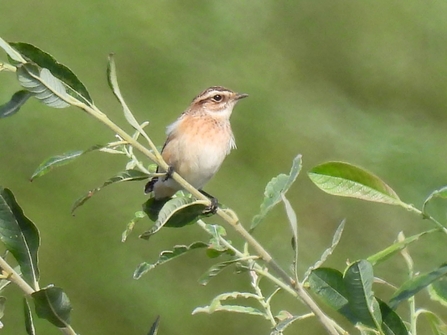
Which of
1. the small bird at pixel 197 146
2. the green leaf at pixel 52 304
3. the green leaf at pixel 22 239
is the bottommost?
the green leaf at pixel 52 304

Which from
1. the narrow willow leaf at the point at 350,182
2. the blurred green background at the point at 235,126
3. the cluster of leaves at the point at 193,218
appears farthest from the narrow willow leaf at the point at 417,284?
the blurred green background at the point at 235,126

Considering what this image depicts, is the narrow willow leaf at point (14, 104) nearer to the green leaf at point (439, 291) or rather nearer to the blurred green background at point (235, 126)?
the green leaf at point (439, 291)

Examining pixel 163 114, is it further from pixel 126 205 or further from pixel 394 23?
pixel 394 23

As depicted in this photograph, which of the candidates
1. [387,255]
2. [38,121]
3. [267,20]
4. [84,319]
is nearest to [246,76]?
[267,20]

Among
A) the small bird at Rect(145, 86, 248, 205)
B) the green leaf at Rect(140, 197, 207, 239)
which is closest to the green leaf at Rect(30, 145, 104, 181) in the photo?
the green leaf at Rect(140, 197, 207, 239)

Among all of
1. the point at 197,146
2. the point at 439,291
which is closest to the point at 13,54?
the point at 439,291

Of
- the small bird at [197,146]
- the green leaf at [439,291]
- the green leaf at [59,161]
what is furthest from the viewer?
the small bird at [197,146]

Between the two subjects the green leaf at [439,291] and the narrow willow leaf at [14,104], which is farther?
the green leaf at [439,291]
